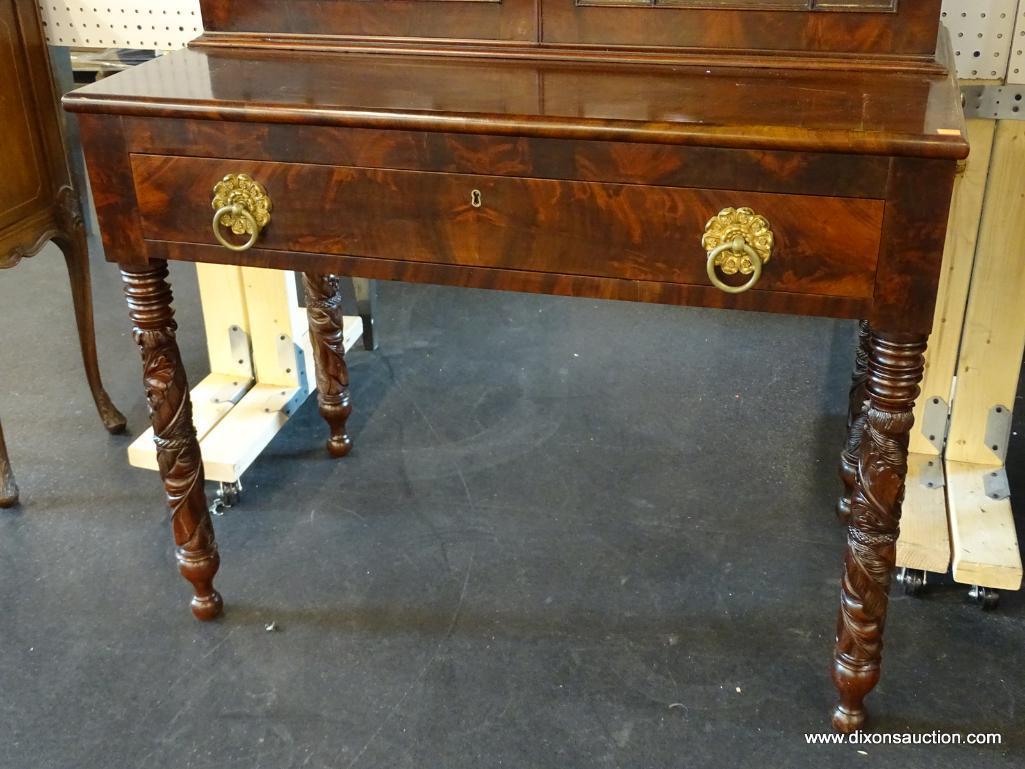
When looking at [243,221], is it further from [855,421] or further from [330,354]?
[855,421]

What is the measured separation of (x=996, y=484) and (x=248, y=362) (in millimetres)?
1446

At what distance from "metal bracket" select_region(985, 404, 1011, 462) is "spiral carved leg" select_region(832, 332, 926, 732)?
0.61 metres

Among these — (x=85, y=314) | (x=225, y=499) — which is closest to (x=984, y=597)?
(x=225, y=499)

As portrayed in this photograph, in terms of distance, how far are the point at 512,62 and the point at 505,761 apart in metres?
0.97

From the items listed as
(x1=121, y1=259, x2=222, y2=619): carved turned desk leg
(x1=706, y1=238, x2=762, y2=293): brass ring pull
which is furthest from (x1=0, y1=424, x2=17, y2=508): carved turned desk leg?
(x1=706, y1=238, x2=762, y2=293): brass ring pull

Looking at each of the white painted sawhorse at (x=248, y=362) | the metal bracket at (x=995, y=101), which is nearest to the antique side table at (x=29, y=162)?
the white painted sawhorse at (x=248, y=362)

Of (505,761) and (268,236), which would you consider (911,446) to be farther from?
(268,236)

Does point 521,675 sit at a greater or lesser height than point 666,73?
lesser

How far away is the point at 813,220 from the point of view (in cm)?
120

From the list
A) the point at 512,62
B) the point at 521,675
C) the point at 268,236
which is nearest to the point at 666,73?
the point at 512,62

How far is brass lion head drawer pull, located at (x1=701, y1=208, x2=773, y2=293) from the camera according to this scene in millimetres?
1214

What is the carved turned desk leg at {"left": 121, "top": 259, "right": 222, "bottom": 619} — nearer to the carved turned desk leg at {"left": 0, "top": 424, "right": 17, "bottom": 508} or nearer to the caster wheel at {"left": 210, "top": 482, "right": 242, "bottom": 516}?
the caster wheel at {"left": 210, "top": 482, "right": 242, "bottom": 516}

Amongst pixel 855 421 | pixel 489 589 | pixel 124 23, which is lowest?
pixel 489 589

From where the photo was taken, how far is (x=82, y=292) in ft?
6.95
